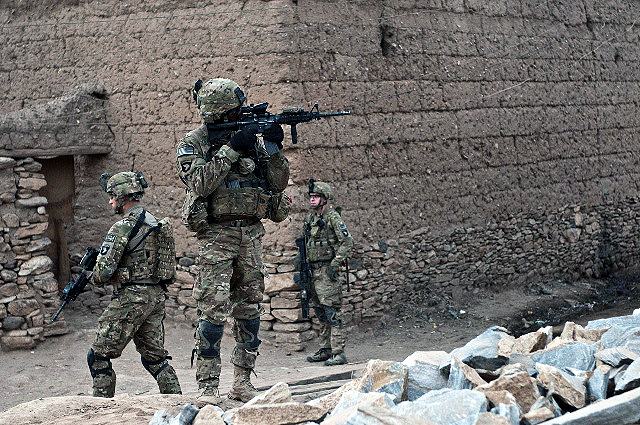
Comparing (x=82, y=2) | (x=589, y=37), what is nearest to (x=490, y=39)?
(x=589, y=37)

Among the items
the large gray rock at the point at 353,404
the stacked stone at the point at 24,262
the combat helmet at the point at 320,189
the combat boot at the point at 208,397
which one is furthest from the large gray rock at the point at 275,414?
the stacked stone at the point at 24,262

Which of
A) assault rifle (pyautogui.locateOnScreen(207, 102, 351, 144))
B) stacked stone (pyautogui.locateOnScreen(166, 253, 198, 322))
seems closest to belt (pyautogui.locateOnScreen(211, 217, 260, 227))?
assault rifle (pyautogui.locateOnScreen(207, 102, 351, 144))

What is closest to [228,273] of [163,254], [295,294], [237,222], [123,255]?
[237,222]

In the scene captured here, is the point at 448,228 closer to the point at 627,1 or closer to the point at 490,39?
the point at 490,39

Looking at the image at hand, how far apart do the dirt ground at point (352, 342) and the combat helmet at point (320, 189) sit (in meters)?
1.49

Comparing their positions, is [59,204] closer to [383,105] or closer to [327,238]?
[327,238]

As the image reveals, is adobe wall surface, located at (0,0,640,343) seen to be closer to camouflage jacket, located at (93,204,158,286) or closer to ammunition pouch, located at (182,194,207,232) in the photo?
camouflage jacket, located at (93,204,158,286)

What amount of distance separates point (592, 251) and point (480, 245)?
2.49m

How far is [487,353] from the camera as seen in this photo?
5.66m

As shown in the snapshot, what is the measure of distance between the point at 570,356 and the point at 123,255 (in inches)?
118

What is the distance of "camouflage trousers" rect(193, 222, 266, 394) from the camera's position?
6598 mm

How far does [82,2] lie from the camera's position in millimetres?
10812

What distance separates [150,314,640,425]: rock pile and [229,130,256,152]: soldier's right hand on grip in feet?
5.85

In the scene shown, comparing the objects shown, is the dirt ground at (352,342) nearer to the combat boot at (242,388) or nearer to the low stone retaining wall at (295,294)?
the low stone retaining wall at (295,294)
